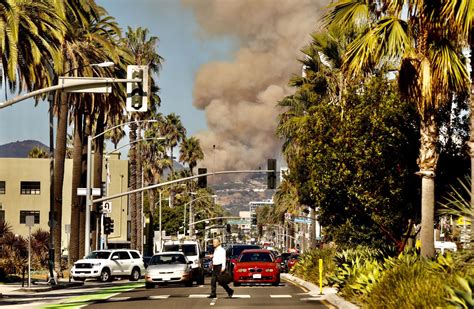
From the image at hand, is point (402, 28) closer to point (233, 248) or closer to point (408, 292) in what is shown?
point (408, 292)

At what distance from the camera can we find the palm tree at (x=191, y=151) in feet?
415

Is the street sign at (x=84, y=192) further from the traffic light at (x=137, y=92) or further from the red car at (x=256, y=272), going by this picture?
the traffic light at (x=137, y=92)

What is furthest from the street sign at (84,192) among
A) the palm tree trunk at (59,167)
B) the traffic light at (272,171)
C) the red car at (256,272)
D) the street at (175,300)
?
the street at (175,300)

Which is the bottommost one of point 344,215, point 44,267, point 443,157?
point 44,267

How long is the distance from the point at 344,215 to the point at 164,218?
109371 mm

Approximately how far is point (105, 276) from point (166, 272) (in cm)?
1067

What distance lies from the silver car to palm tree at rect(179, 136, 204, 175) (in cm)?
8680

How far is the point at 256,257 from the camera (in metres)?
39.0

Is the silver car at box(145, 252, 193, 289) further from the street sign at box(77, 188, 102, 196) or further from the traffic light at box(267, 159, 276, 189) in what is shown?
the traffic light at box(267, 159, 276, 189)

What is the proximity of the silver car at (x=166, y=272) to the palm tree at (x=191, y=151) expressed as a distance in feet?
285

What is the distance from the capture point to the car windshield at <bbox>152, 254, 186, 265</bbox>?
1553 inches

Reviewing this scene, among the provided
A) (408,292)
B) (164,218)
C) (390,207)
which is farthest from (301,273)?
(164,218)

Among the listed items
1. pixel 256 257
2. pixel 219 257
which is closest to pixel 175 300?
pixel 219 257

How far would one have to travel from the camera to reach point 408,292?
16047mm
